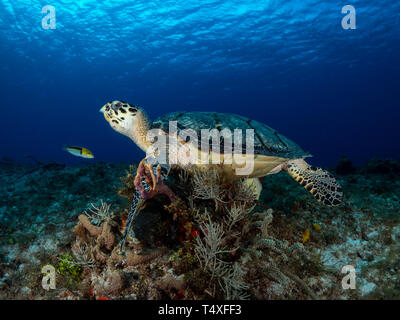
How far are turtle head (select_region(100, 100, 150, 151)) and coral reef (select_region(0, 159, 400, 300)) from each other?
105 centimetres

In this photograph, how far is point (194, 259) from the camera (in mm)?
2332

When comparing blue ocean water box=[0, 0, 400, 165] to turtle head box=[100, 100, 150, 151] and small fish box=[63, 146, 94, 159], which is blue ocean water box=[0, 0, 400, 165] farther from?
small fish box=[63, 146, 94, 159]

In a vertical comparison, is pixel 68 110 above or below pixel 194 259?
above

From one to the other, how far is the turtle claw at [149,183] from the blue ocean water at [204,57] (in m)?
22.9

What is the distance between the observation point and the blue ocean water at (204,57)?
69.3 feet

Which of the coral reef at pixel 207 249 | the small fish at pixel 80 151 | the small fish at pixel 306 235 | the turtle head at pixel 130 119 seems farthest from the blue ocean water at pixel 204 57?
the small fish at pixel 306 235

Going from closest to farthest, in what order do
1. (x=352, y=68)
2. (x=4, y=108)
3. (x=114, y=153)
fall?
(x=352, y=68), (x=4, y=108), (x=114, y=153)

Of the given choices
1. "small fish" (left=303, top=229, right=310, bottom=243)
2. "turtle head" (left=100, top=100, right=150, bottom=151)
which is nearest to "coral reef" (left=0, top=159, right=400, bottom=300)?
"small fish" (left=303, top=229, right=310, bottom=243)

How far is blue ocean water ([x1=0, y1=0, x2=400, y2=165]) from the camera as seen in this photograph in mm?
21125

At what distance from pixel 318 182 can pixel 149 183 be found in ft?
10.7

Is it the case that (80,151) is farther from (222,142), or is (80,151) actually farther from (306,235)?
(306,235)
